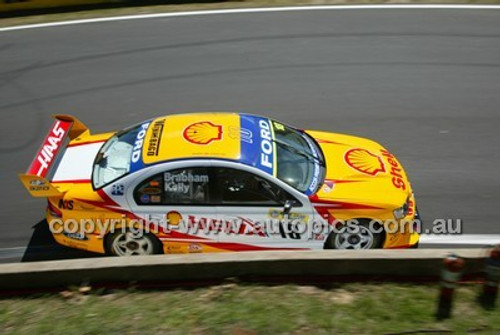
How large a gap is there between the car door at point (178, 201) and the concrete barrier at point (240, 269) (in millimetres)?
745

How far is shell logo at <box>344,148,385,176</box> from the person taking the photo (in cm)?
755

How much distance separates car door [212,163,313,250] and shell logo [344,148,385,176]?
96cm

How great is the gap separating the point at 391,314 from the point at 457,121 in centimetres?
542

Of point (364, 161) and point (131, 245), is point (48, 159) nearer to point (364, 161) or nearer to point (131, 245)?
point (131, 245)

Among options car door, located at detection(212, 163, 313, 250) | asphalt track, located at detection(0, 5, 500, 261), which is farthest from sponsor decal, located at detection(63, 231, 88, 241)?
car door, located at detection(212, 163, 313, 250)

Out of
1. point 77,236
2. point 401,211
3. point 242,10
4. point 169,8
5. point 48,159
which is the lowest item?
point 77,236

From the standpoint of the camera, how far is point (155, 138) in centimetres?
736

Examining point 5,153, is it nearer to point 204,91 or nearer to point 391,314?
point 204,91

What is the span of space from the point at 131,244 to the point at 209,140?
1511 millimetres

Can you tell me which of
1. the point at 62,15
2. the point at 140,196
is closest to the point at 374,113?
the point at 140,196

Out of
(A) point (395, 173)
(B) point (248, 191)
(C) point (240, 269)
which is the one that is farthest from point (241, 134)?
(A) point (395, 173)

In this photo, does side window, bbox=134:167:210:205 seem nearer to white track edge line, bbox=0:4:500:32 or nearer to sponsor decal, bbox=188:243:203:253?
sponsor decal, bbox=188:243:203:253

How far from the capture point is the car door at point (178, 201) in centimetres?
698

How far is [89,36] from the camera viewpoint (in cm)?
1370
